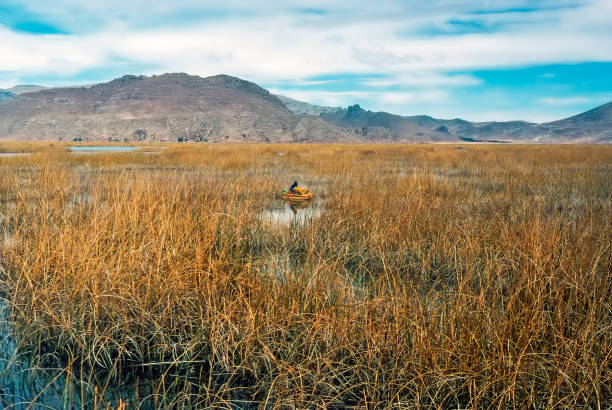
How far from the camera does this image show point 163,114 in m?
127

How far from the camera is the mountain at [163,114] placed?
11038 cm

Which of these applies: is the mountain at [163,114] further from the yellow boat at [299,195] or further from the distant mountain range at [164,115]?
the yellow boat at [299,195]

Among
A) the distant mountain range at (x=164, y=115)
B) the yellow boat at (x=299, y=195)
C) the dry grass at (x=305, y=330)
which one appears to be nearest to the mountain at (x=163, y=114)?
the distant mountain range at (x=164, y=115)

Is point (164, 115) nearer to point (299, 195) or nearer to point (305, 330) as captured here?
point (299, 195)

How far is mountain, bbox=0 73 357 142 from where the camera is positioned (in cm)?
11038

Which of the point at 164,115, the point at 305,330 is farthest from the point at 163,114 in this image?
the point at 305,330

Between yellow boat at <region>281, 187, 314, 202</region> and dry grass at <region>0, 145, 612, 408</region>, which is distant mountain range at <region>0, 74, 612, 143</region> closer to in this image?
yellow boat at <region>281, 187, 314, 202</region>

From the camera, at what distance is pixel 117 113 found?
13062cm

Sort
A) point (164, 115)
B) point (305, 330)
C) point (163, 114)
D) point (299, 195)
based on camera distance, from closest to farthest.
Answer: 1. point (305, 330)
2. point (299, 195)
3. point (164, 115)
4. point (163, 114)

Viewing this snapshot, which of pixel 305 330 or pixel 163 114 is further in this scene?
pixel 163 114

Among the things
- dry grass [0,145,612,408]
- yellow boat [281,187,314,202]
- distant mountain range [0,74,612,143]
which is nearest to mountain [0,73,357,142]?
distant mountain range [0,74,612,143]

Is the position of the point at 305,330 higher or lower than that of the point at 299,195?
lower

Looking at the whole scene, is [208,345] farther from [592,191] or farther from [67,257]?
[592,191]

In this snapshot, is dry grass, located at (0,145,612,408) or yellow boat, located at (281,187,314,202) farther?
A: yellow boat, located at (281,187,314,202)
